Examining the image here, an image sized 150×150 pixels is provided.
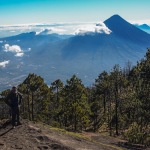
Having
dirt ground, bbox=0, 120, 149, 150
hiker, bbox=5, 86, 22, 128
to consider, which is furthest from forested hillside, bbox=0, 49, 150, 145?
hiker, bbox=5, 86, 22, 128

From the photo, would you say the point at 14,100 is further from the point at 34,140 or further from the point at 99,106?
the point at 99,106

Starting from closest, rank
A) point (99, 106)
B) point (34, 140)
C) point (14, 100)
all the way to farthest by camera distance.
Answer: point (34, 140), point (14, 100), point (99, 106)

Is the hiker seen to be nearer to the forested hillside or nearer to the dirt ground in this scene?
the dirt ground

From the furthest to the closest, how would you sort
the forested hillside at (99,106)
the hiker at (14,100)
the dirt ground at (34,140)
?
1. the forested hillside at (99,106)
2. the hiker at (14,100)
3. the dirt ground at (34,140)

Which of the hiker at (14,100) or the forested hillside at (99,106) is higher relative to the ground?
the hiker at (14,100)

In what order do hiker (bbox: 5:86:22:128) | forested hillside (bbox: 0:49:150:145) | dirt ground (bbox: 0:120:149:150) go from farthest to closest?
forested hillside (bbox: 0:49:150:145) < hiker (bbox: 5:86:22:128) < dirt ground (bbox: 0:120:149:150)

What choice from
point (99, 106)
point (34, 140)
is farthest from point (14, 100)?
point (99, 106)

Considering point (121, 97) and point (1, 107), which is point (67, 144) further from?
point (1, 107)

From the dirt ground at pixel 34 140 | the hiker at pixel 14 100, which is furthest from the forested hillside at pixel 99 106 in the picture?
the hiker at pixel 14 100

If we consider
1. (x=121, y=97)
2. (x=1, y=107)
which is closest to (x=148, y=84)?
(x=121, y=97)

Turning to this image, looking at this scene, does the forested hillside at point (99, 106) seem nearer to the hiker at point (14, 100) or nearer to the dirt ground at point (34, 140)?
the dirt ground at point (34, 140)

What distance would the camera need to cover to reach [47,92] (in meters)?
81.4

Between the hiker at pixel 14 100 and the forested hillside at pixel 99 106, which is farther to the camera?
the forested hillside at pixel 99 106

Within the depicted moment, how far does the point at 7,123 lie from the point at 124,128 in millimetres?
45568
